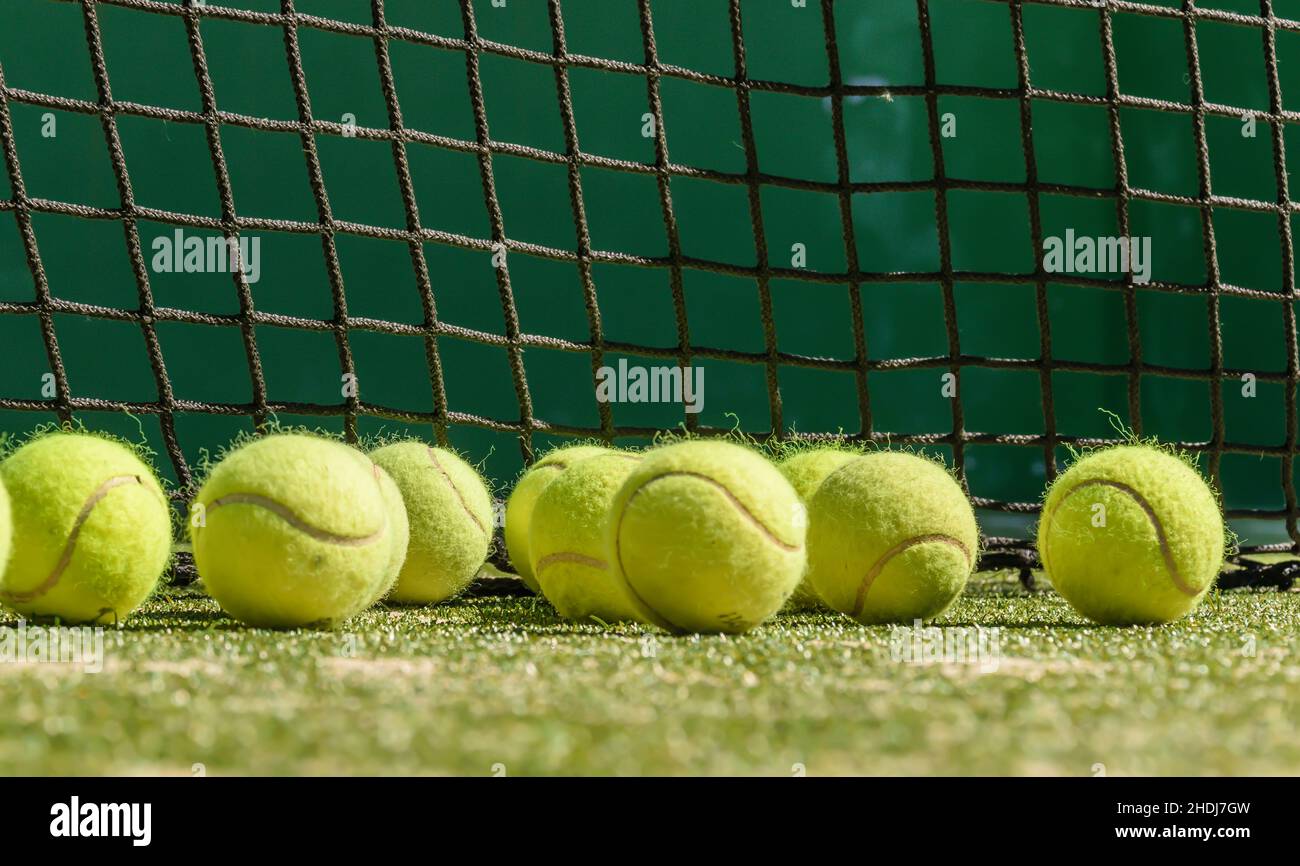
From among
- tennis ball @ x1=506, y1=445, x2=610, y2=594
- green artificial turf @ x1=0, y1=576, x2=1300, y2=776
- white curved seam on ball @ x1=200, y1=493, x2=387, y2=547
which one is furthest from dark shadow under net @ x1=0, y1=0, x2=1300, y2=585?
green artificial turf @ x1=0, y1=576, x2=1300, y2=776

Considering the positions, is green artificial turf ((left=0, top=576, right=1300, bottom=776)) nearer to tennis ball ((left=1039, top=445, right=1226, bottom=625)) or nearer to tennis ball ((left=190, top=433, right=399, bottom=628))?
tennis ball ((left=190, top=433, right=399, bottom=628))

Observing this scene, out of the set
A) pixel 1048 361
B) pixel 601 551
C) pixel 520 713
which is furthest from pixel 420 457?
pixel 1048 361

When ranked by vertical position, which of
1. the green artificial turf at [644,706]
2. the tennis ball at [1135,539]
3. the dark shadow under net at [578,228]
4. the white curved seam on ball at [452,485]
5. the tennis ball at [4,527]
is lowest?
the green artificial turf at [644,706]

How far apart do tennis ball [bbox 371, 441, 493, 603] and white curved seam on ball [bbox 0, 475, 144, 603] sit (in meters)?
0.60

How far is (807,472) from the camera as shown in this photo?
2.59 m

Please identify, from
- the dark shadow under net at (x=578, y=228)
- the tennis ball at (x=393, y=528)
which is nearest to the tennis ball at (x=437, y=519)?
the tennis ball at (x=393, y=528)

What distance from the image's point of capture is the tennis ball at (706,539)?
1.91 metres

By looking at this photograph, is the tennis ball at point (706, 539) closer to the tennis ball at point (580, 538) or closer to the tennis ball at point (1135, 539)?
the tennis ball at point (580, 538)

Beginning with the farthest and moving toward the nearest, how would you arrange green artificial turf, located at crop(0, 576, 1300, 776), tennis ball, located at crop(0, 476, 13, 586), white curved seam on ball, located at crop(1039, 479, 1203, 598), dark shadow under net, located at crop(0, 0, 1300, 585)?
dark shadow under net, located at crop(0, 0, 1300, 585), white curved seam on ball, located at crop(1039, 479, 1203, 598), tennis ball, located at crop(0, 476, 13, 586), green artificial turf, located at crop(0, 576, 1300, 776)

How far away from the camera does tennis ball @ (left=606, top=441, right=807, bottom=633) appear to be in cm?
191

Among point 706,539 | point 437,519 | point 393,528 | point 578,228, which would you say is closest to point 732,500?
point 706,539

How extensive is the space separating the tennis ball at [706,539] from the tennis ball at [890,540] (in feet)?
0.76

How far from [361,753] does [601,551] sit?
1.14m

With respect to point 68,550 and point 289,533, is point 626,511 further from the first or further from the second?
point 68,550
